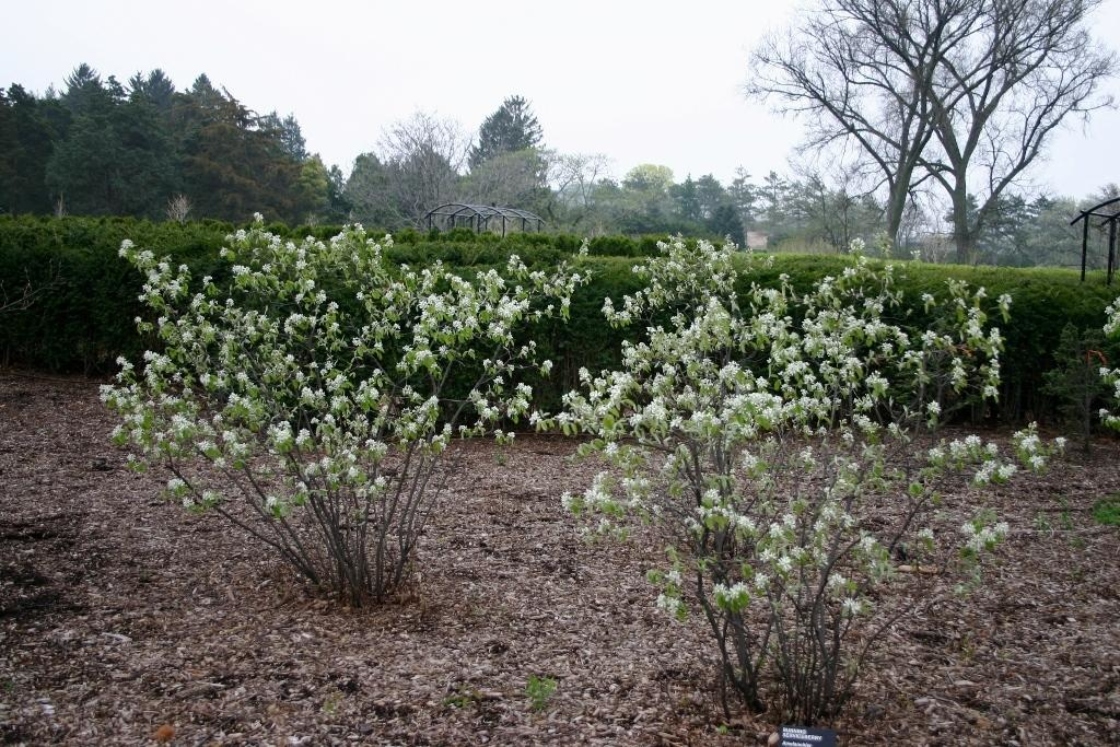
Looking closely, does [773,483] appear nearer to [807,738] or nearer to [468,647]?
[807,738]

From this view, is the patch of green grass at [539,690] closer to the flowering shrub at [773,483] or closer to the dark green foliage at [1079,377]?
the flowering shrub at [773,483]

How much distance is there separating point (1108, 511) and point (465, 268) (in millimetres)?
4999

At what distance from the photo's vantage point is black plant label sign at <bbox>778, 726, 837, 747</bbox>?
2.48 m

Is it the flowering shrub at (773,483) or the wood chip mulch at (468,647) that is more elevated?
the flowering shrub at (773,483)

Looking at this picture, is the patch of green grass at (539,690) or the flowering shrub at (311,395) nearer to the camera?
the patch of green grass at (539,690)

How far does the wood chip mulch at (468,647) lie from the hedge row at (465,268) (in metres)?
2.87

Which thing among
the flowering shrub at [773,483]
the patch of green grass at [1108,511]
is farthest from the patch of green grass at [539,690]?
the patch of green grass at [1108,511]

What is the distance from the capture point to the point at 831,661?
2846 millimetres

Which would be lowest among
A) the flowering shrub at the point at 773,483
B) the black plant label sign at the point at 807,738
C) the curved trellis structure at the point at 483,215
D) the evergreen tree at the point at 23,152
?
the black plant label sign at the point at 807,738

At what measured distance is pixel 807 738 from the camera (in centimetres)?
248

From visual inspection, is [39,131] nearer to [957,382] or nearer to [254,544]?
[254,544]

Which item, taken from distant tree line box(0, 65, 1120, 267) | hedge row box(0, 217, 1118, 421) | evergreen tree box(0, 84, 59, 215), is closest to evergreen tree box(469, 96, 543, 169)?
distant tree line box(0, 65, 1120, 267)

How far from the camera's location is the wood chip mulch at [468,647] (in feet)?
9.57

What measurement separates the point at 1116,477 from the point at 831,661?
444cm
